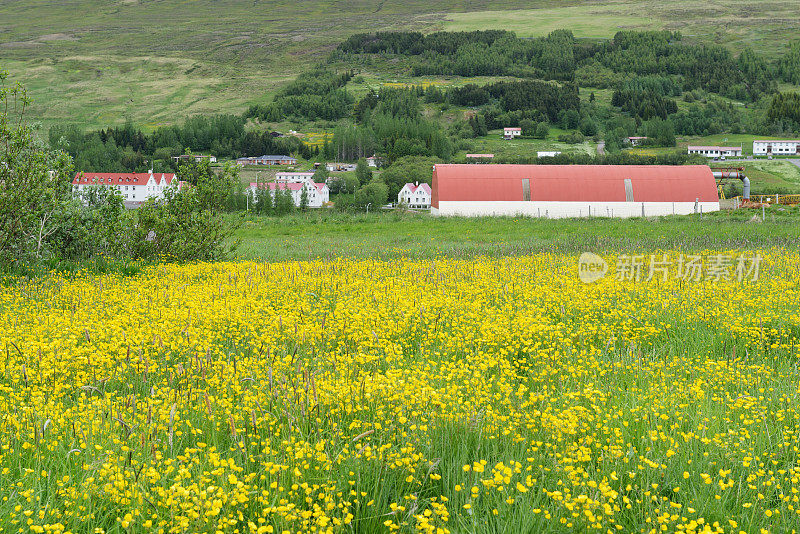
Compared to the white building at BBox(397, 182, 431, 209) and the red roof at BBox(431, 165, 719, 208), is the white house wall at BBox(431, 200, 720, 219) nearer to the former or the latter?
the red roof at BBox(431, 165, 719, 208)

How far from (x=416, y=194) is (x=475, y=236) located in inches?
3072

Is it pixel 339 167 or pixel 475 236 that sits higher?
pixel 475 236

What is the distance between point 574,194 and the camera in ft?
152

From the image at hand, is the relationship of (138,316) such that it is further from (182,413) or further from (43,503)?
(43,503)

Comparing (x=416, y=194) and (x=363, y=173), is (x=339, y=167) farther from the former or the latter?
(x=416, y=194)

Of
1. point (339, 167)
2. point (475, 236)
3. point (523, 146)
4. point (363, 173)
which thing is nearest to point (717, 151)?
point (523, 146)

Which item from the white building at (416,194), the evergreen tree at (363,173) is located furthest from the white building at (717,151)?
the evergreen tree at (363,173)

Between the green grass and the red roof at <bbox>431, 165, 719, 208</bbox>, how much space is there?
7833 mm

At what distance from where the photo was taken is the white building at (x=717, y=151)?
136 meters

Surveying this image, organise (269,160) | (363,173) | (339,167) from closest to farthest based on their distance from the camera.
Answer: (363,173)
(339,167)
(269,160)

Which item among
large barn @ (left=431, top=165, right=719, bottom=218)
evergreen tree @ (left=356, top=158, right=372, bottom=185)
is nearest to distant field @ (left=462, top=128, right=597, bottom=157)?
evergreen tree @ (left=356, top=158, right=372, bottom=185)

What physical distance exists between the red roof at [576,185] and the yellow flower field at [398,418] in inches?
1491

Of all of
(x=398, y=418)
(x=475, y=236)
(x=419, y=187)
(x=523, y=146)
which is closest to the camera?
(x=398, y=418)

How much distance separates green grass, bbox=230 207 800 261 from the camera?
1941 centimetres
